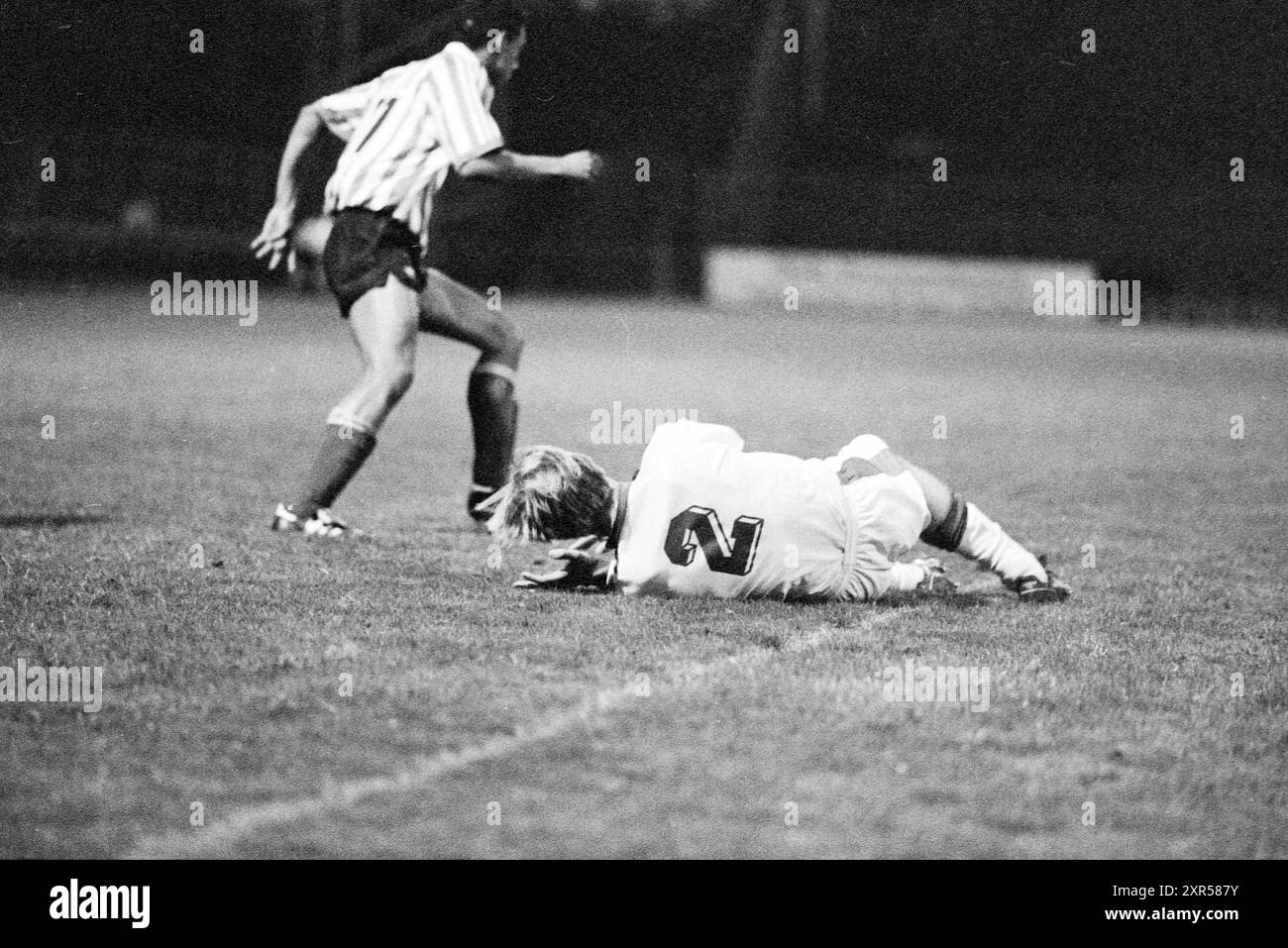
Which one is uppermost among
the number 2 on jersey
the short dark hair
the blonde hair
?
the short dark hair

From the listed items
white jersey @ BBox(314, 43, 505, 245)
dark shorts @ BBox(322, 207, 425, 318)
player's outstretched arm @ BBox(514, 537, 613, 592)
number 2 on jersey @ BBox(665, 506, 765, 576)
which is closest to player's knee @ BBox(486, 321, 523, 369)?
dark shorts @ BBox(322, 207, 425, 318)

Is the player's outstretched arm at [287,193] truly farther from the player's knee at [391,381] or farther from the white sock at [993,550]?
the white sock at [993,550]

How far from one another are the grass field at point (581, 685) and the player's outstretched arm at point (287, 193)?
137 cm

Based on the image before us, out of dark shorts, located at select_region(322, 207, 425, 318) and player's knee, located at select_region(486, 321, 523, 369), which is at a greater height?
dark shorts, located at select_region(322, 207, 425, 318)

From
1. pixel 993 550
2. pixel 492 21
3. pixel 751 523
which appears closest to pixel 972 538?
pixel 993 550

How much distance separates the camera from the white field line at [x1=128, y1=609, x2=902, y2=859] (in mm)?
3381

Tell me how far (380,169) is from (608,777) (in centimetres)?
421

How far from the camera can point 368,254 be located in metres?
7.25

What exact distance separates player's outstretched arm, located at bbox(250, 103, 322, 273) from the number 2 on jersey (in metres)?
2.96

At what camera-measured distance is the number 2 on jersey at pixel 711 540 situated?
5.53 metres

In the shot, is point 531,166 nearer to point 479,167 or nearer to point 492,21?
point 479,167

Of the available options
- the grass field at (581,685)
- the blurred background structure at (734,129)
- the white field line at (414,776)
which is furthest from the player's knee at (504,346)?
the blurred background structure at (734,129)

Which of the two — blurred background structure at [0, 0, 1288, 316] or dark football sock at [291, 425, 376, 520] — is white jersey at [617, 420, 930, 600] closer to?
dark football sock at [291, 425, 376, 520]
